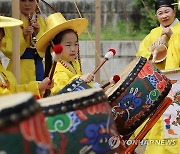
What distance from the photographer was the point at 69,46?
9.97 ft

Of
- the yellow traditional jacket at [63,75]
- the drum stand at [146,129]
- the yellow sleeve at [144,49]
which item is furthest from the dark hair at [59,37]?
the yellow sleeve at [144,49]

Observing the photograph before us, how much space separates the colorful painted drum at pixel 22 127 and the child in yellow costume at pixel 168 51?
102 inches

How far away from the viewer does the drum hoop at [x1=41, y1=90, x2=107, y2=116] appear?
1513 millimetres

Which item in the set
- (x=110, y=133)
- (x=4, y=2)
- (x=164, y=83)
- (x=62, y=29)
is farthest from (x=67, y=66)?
(x=4, y=2)

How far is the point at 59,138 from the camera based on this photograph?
1.56m

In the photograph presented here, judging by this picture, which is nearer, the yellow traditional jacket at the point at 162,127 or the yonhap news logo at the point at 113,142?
the yonhap news logo at the point at 113,142

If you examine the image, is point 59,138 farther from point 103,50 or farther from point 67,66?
point 103,50

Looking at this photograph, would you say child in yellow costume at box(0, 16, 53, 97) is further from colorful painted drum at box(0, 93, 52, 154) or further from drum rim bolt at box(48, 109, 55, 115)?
colorful painted drum at box(0, 93, 52, 154)

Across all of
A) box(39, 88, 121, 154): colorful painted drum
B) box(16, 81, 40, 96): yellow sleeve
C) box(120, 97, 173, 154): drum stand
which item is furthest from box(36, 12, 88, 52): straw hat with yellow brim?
box(39, 88, 121, 154): colorful painted drum

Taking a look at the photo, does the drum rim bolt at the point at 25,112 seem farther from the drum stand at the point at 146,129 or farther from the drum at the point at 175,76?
the drum at the point at 175,76

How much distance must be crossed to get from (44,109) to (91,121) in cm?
15

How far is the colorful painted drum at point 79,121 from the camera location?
1.52 m

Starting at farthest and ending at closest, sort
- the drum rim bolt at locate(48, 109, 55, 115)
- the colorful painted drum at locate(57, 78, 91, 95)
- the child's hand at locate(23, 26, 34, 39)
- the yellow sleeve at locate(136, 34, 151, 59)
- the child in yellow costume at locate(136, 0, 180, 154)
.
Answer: the yellow sleeve at locate(136, 34, 151, 59)
the child in yellow costume at locate(136, 0, 180, 154)
the child's hand at locate(23, 26, 34, 39)
the colorful painted drum at locate(57, 78, 91, 95)
the drum rim bolt at locate(48, 109, 55, 115)

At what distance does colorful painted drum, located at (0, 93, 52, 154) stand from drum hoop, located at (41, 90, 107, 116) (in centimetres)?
32
